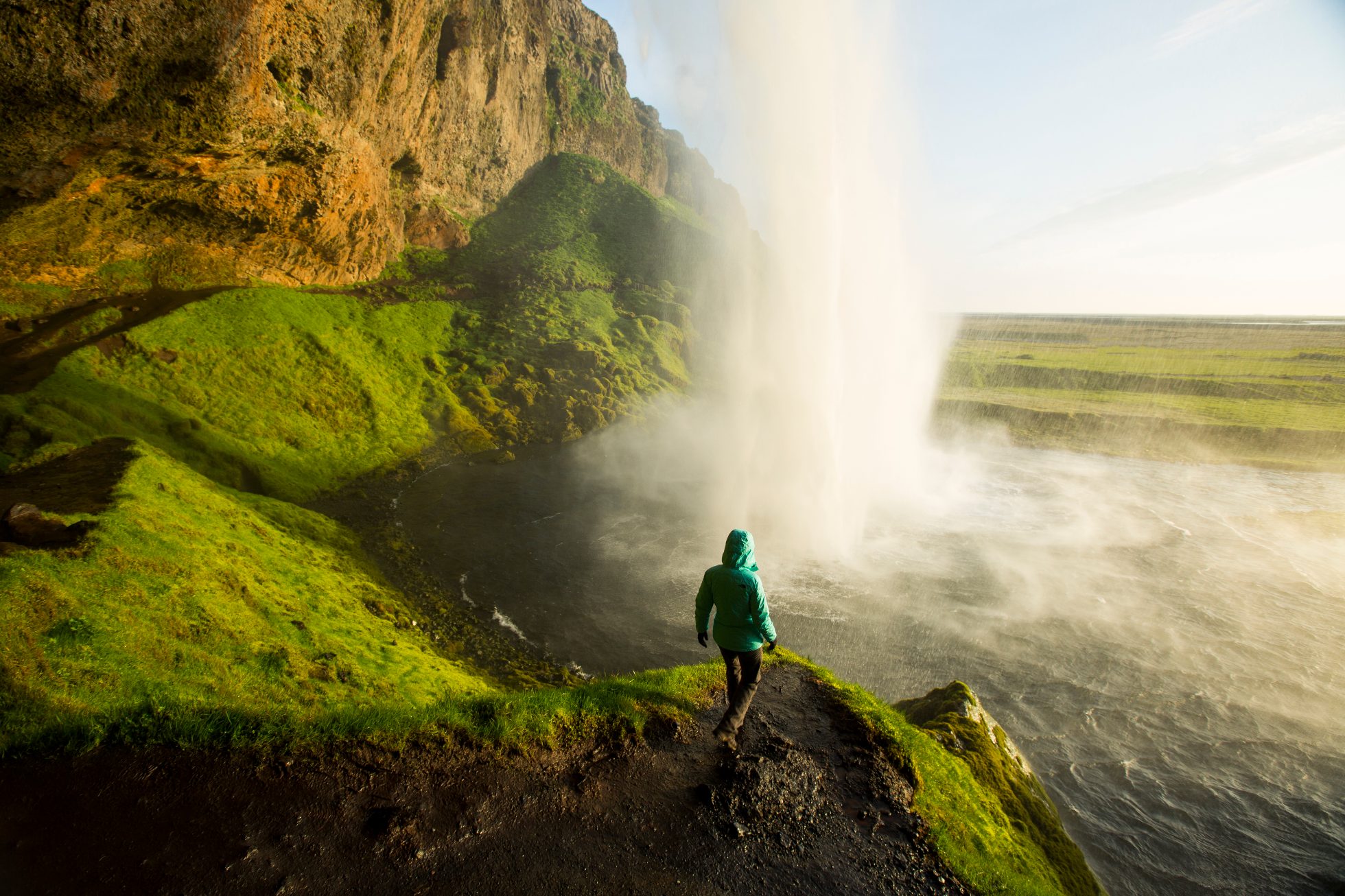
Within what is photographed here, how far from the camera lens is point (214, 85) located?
82.8 ft

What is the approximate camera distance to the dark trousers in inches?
322

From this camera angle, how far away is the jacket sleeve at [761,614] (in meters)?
7.74

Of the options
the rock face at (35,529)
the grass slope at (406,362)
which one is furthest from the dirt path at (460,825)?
the grass slope at (406,362)

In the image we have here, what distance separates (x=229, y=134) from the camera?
27.0 meters

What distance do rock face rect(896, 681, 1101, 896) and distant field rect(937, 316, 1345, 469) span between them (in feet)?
158

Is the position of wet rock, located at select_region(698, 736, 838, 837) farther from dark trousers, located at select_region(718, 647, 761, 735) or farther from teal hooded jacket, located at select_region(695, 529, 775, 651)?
teal hooded jacket, located at select_region(695, 529, 775, 651)

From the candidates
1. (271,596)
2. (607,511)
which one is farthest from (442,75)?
(271,596)

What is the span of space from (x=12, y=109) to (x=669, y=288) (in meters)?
57.5

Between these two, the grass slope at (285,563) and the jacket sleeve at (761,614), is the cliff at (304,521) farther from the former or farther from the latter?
the jacket sleeve at (761,614)

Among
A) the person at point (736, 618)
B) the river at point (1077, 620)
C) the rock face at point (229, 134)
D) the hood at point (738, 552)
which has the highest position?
the rock face at point (229, 134)

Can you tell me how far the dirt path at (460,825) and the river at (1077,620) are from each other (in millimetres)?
8956

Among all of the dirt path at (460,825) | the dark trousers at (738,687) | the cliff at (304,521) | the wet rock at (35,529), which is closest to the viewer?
the dirt path at (460,825)

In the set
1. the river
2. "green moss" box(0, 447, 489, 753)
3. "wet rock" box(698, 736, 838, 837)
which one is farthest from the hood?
the river

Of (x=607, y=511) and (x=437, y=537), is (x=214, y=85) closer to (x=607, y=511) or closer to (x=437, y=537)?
(x=437, y=537)
